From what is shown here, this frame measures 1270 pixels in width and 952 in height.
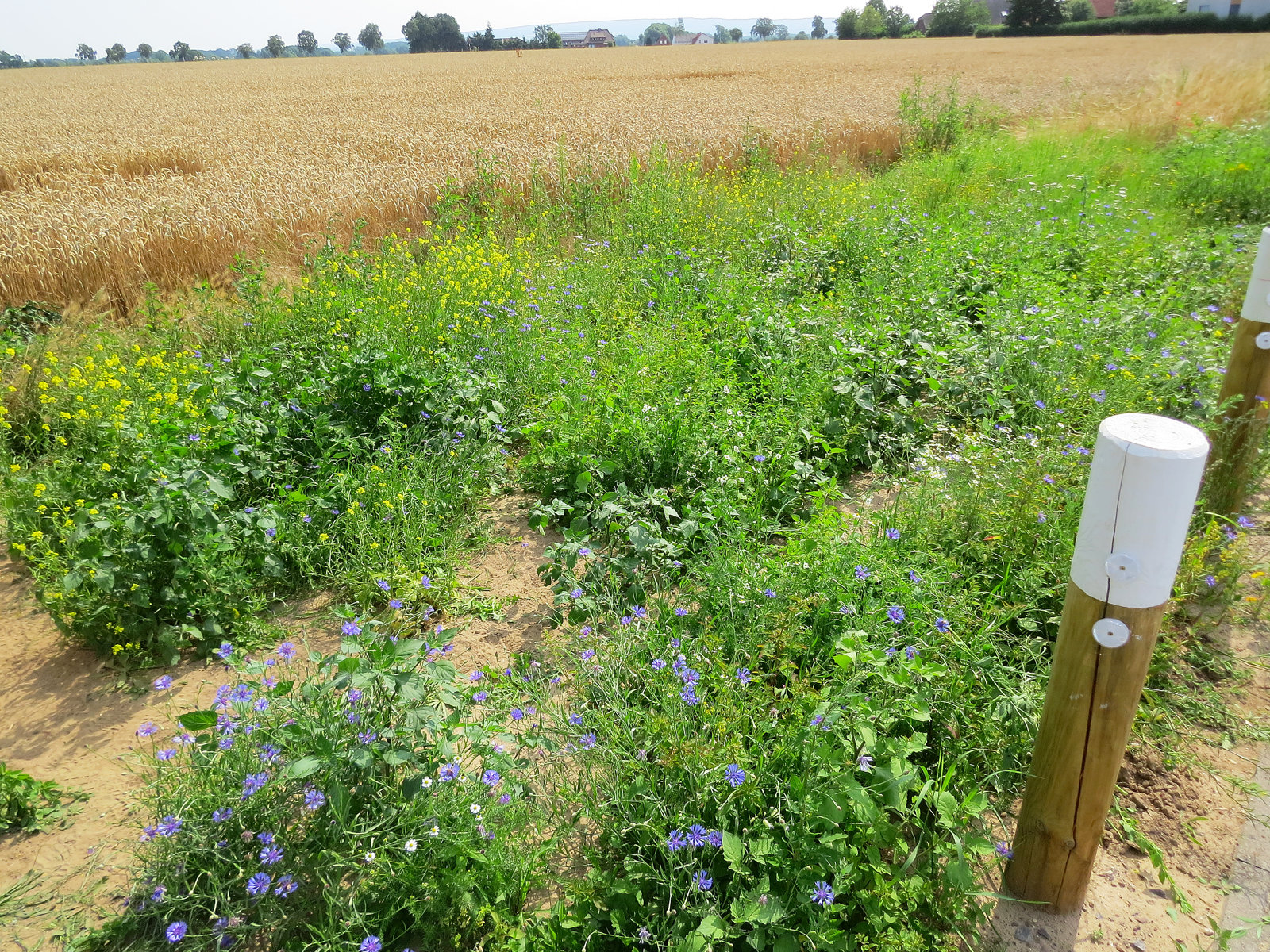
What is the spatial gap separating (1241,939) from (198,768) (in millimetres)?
3072

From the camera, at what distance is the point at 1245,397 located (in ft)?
10.8

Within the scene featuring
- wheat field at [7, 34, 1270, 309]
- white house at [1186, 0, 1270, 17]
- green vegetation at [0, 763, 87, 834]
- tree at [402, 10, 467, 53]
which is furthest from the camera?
tree at [402, 10, 467, 53]

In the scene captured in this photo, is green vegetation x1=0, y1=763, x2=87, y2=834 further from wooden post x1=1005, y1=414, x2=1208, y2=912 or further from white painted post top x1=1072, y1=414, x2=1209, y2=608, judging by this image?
white painted post top x1=1072, y1=414, x2=1209, y2=608

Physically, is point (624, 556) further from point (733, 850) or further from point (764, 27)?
point (764, 27)

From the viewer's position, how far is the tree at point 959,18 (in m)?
70.9

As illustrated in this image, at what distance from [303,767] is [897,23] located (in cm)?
9997

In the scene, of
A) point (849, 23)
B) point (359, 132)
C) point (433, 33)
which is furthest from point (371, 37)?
point (359, 132)

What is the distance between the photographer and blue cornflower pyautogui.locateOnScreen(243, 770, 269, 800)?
6.69 ft

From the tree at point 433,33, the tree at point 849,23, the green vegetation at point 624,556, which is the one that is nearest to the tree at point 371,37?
the tree at point 433,33

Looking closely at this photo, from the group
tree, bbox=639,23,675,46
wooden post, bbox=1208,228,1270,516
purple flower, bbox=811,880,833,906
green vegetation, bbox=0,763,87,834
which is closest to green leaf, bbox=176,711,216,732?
green vegetation, bbox=0,763,87,834

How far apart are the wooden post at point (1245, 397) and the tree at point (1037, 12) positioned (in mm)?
74339

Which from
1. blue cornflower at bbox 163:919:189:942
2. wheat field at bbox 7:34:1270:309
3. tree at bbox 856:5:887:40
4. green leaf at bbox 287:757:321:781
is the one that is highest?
tree at bbox 856:5:887:40

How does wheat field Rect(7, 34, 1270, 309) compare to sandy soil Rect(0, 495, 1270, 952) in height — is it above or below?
above

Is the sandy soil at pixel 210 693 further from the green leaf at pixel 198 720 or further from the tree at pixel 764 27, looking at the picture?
the tree at pixel 764 27
